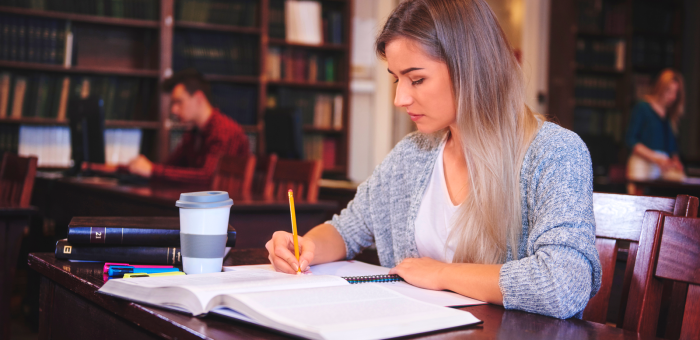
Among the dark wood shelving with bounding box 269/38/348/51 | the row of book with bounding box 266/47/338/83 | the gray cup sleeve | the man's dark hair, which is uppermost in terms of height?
the dark wood shelving with bounding box 269/38/348/51

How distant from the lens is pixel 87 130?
3.23 m

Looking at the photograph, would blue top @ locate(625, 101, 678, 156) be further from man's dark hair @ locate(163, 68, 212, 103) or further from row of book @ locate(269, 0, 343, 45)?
man's dark hair @ locate(163, 68, 212, 103)

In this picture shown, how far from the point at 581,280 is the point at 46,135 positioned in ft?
12.6

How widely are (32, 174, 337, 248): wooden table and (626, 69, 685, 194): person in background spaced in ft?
9.27

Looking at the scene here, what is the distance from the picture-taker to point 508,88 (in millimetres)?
1104

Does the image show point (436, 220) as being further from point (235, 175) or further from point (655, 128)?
point (655, 128)

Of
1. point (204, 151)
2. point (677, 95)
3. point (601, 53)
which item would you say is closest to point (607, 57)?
point (601, 53)

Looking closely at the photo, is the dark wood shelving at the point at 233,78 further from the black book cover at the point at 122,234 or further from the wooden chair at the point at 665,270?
the wooden chair at the point at 665,270

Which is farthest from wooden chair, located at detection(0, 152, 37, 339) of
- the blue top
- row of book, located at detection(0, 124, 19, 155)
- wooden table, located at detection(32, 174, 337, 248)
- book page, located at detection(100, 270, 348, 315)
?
the blue top

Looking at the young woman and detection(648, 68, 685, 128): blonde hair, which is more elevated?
detection(648, 68, 685, 128): blonde hair

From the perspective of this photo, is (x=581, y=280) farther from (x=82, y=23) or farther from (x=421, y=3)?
(x=82, y=23)

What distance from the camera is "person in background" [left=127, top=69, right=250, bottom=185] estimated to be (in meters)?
3.08

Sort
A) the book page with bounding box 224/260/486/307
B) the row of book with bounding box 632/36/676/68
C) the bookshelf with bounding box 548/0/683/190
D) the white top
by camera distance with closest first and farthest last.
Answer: the book page with bounding box 224/260/486/307 < the white top < the bookshelf with bounding box 548/0/683/190 < the row of book with bounding box 632/36/676/68

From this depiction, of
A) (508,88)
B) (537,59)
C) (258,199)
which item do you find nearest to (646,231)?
(508,88)
